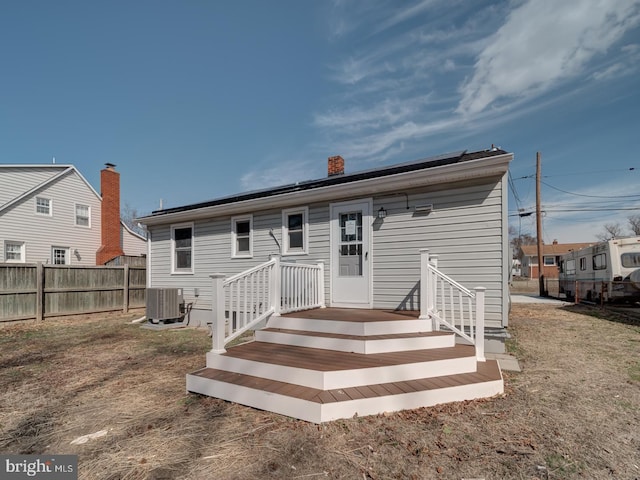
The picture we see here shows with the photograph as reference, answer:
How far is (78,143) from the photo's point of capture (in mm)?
15680

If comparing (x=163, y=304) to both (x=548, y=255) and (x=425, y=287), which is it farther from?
(x=548, y=255)

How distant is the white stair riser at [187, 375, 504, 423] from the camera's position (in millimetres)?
2869

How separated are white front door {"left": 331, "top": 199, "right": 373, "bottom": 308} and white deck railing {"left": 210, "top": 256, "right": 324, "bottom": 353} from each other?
38cm

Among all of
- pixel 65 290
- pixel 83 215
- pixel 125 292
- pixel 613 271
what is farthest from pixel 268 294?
pixel 83 215

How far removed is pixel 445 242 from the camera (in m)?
5.55

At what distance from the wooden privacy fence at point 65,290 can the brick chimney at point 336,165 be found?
26.7ft

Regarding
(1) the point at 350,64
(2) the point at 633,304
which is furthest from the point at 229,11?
(2) the point at 633,304

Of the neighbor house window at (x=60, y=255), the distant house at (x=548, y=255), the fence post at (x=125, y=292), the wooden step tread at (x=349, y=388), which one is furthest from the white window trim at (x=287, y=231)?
the distant house at (x=548, y=255)

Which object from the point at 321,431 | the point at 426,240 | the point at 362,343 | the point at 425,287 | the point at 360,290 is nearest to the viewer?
the point at 321,431

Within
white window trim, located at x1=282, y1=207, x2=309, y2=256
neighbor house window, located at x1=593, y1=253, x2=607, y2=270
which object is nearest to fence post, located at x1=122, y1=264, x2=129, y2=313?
white window trim, located at x1=282, y1=207, x2=309, y2=256

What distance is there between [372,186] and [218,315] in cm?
365

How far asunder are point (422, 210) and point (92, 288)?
1081cm

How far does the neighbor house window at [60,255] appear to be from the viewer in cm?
1522

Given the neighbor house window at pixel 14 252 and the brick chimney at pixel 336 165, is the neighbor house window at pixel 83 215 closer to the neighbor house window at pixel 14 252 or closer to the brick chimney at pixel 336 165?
the neighbor house window at pixel 14 252
